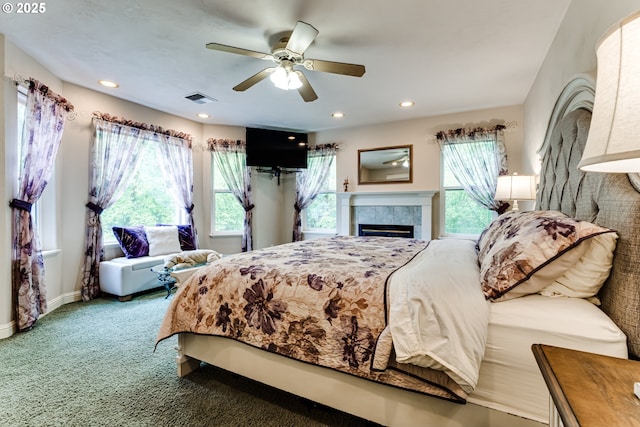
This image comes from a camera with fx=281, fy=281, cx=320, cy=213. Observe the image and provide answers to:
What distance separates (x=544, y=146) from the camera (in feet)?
7.72

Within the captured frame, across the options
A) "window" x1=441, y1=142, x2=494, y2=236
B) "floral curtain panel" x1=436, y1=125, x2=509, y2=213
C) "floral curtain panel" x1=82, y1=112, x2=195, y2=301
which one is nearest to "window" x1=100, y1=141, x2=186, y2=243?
"floral curtain panel" x1=82, y1=112, x2=195, y2=301

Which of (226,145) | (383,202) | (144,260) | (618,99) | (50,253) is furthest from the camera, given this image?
(226,145)

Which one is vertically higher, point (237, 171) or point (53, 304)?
point (237, 171)

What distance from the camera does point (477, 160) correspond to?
4.11 m

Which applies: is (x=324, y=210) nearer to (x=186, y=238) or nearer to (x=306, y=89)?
(x=186, y=238)

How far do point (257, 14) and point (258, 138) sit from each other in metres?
3.00

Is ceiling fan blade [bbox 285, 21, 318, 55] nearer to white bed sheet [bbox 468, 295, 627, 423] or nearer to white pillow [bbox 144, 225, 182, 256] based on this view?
white bed sheet [bbox 468, 295, 627, 423]

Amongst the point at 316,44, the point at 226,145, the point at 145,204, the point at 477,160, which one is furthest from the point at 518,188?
the point at 145,204

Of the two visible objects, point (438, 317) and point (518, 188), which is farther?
point (518, 188)

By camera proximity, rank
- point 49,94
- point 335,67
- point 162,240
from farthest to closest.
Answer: point 162,240 → point 49,94 → point 335,67

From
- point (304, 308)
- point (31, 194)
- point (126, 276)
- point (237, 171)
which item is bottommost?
point (126, 276)

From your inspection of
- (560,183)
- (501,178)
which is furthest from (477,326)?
(501,178)

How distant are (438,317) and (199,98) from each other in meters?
3.92

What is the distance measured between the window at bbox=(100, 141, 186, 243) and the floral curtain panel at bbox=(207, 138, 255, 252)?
37.6 inches
